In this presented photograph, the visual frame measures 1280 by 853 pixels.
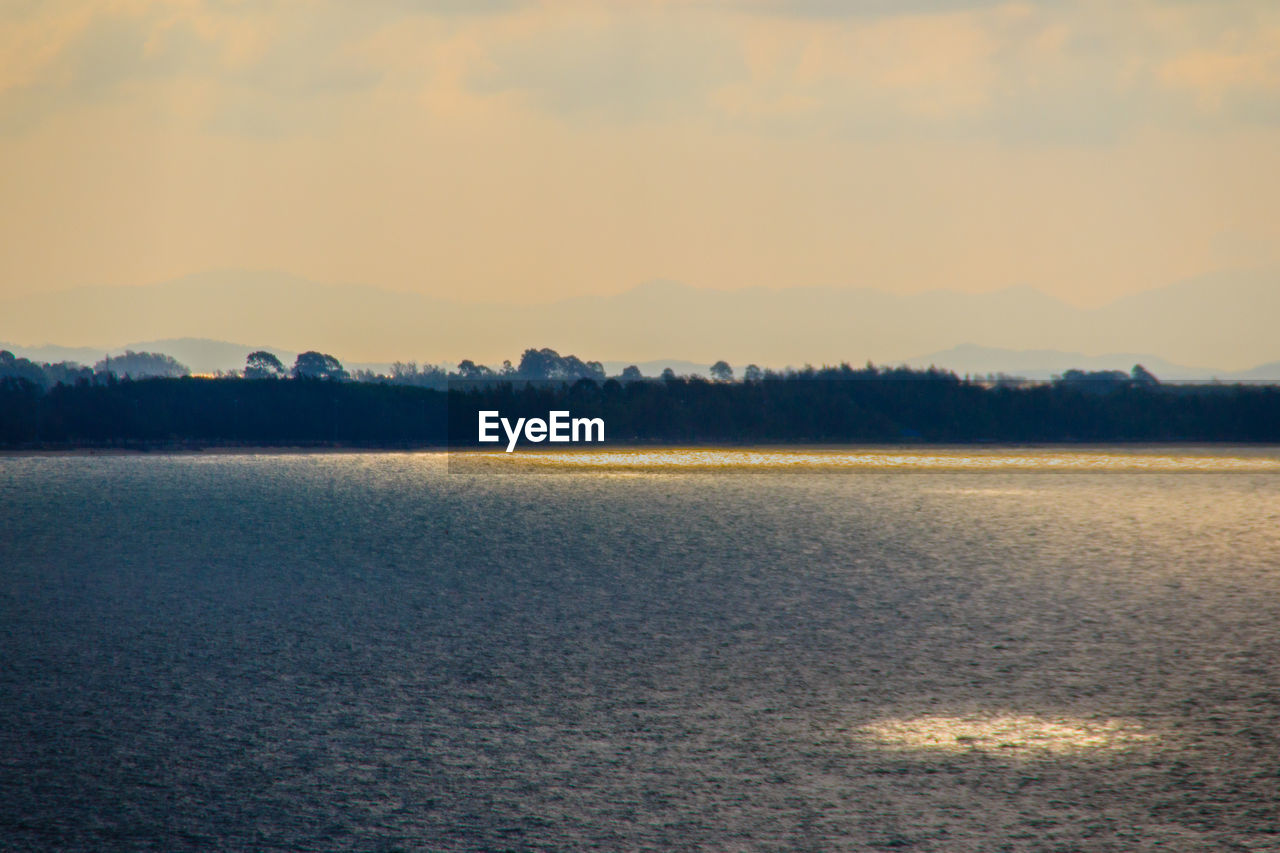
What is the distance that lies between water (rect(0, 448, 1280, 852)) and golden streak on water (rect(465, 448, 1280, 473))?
1663 centimetres

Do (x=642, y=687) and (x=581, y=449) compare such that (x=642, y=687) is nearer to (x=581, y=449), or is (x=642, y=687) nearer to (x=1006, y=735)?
(x=1006, y=735)

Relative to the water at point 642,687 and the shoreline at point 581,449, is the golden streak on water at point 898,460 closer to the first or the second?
the shoreline at point 581,449

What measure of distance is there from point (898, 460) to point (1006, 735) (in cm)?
3179

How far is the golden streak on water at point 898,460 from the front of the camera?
34.4 m

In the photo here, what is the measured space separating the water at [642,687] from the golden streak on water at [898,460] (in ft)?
54.6

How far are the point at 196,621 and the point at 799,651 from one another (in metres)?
5.11

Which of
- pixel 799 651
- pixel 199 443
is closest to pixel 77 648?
pixel 799 651

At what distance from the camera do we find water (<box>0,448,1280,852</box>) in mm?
5434

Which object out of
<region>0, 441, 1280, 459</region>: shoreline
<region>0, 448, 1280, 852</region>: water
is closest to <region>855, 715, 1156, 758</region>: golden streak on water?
<region>0, 448, 1280, 852</region>: water

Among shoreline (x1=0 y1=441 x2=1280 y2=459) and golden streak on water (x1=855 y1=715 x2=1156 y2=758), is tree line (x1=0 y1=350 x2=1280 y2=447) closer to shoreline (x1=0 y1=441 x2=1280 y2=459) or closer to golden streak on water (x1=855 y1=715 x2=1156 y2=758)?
shoreline (x1=0 y1=441 x2=1280 y2=459)

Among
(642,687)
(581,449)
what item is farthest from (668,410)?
(642,687)

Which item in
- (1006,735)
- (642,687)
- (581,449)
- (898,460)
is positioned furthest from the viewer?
(581,449)

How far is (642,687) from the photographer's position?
7.88 meters

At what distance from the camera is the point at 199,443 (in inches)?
1975
